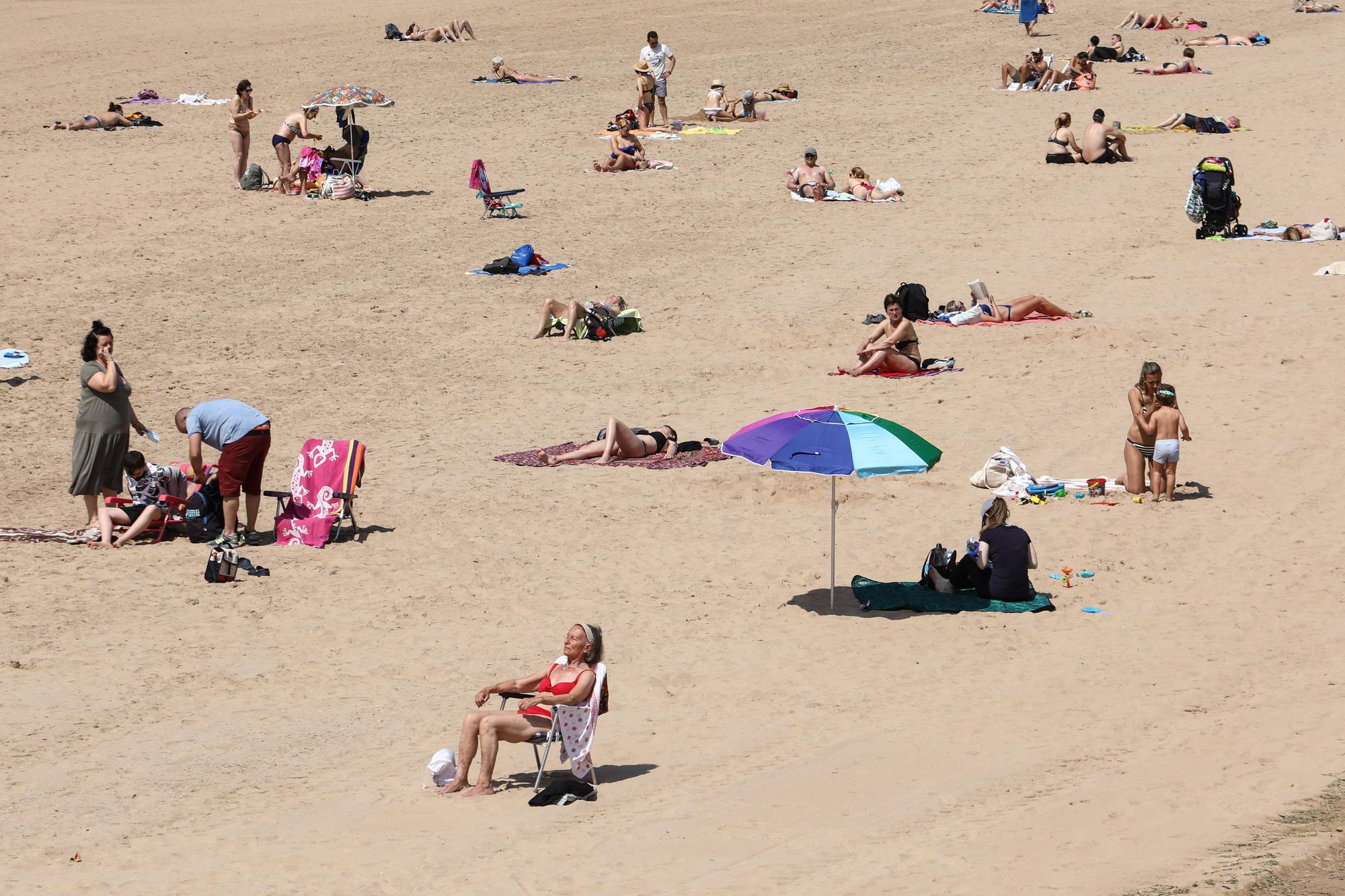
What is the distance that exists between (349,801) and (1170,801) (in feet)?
13.5

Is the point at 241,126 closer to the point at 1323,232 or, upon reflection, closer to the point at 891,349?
the point at 891,349

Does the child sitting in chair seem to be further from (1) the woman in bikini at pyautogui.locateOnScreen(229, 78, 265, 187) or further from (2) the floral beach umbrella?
(1) the woman in bikini at pyautogui.locateOnScreen(229, 78, 265, 187)

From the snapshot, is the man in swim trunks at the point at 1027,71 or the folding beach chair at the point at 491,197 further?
the man in swim trunks at the point at 1027,71

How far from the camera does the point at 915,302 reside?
1942 centimetres

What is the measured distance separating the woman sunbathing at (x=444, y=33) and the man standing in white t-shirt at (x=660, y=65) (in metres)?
10.4

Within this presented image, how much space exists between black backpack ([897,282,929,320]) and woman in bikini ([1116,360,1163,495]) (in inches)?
227

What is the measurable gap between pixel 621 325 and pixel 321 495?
22.7 ft

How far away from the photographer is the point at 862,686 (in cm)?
1043

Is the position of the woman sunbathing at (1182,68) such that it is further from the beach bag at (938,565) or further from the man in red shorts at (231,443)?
the man in red shorts at (231,443)

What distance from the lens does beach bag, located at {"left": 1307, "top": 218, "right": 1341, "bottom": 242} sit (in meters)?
21.8

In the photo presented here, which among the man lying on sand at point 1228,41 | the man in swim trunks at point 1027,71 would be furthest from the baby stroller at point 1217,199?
the man lying on sand at point 1228,41

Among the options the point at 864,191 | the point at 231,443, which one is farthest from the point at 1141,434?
the point at 864,191

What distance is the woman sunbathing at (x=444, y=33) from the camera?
3822 cm

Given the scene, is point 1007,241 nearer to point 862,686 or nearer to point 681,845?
point 862,686
